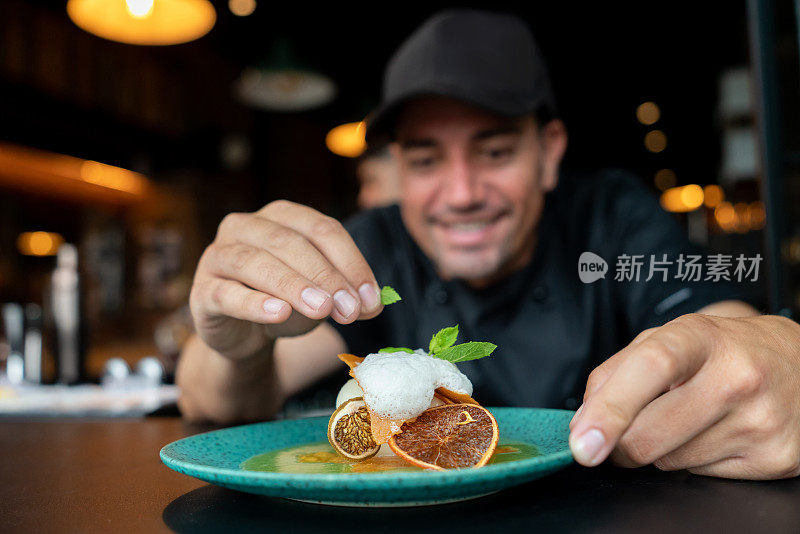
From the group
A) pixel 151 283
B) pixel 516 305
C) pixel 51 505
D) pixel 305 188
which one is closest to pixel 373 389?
pixel 51 505

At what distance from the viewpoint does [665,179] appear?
13180 millimetres

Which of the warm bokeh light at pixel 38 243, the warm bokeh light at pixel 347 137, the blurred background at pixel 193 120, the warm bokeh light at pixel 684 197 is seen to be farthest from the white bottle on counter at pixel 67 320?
the warm bokeh light at pixel 684 197

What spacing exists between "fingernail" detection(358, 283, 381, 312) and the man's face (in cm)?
85

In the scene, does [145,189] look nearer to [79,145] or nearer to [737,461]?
[79,145]

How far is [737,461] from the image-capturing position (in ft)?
2.23

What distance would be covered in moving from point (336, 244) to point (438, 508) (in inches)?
14.9

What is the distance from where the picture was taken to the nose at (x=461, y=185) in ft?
5.23

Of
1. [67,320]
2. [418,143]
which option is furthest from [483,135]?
[67,320]

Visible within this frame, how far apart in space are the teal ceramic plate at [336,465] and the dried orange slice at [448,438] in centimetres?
2

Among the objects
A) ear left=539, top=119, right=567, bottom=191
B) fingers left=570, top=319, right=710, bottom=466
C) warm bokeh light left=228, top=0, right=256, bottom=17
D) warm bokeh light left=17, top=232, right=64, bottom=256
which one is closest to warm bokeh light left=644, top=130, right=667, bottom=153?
warm bokeh light left=228, top=0, right=256, bottom=17

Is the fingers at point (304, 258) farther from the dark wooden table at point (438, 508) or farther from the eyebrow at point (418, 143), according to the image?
the eyebrow at point (418, 143)

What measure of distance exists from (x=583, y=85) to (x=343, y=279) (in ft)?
24.8

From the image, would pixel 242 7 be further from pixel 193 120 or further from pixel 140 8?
pixel 140 8

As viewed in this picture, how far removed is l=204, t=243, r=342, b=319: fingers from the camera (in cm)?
77
